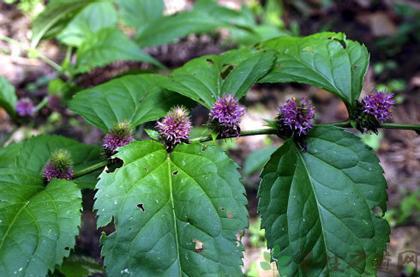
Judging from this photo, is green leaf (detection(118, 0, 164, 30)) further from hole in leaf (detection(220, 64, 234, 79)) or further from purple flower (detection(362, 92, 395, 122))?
purple flower (detection(362, 92, 395, 122))

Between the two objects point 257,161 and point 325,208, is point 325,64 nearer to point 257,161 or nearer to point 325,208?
point 325,208

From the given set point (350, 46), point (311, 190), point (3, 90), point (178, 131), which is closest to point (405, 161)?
point (350, 46)

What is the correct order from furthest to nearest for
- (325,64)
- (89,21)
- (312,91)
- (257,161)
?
(312,91) → (89,21) → (257,161) → (325,64)

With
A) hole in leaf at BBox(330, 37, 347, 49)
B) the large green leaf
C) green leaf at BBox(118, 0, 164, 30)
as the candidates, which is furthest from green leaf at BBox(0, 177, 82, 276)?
green leaf at BBox(118, 0, 164, 30)

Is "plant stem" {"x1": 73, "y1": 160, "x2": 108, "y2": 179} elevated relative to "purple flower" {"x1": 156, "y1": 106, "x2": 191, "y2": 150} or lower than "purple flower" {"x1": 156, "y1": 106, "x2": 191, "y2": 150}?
lower

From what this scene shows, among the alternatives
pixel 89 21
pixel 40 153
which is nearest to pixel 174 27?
pixel 89 21
